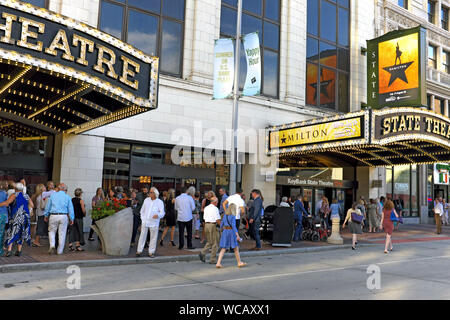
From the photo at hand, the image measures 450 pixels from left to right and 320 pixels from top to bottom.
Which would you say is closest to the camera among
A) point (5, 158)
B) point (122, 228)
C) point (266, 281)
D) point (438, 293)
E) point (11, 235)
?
point (438, 293)

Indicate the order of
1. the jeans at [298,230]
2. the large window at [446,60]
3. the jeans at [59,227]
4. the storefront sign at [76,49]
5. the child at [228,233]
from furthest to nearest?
the large window at [446,60]
the jeans at [298,230]
the jeans at [59,227]
the child at [228,233]
the storefront sign at [76,49]

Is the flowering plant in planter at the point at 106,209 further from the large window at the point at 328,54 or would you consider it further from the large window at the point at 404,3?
the large window at the point at 404,3

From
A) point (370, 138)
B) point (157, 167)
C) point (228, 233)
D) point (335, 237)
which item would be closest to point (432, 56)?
point (370, 138)

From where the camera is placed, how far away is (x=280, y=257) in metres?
11.7

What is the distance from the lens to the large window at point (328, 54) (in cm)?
2286

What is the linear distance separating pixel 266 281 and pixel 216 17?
46.7ft

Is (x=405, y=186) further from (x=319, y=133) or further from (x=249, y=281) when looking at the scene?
(x=249, y=281)

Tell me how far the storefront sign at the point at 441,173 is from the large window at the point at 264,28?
16.1 metres

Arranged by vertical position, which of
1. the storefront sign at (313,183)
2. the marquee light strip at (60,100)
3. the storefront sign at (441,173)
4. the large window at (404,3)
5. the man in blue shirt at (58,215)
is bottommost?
the man in blue shirt at (58,215)

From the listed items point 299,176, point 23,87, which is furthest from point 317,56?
point 23,87

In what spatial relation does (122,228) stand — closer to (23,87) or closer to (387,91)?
(23,87)

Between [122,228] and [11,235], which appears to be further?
[122,228]

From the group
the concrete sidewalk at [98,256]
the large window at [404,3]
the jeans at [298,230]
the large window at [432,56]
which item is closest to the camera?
the concrete sidewalk at [98,256]

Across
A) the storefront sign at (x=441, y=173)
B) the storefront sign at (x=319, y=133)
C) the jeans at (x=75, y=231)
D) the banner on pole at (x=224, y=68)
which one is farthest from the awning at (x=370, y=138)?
the jeans at (x=75, y=231)
